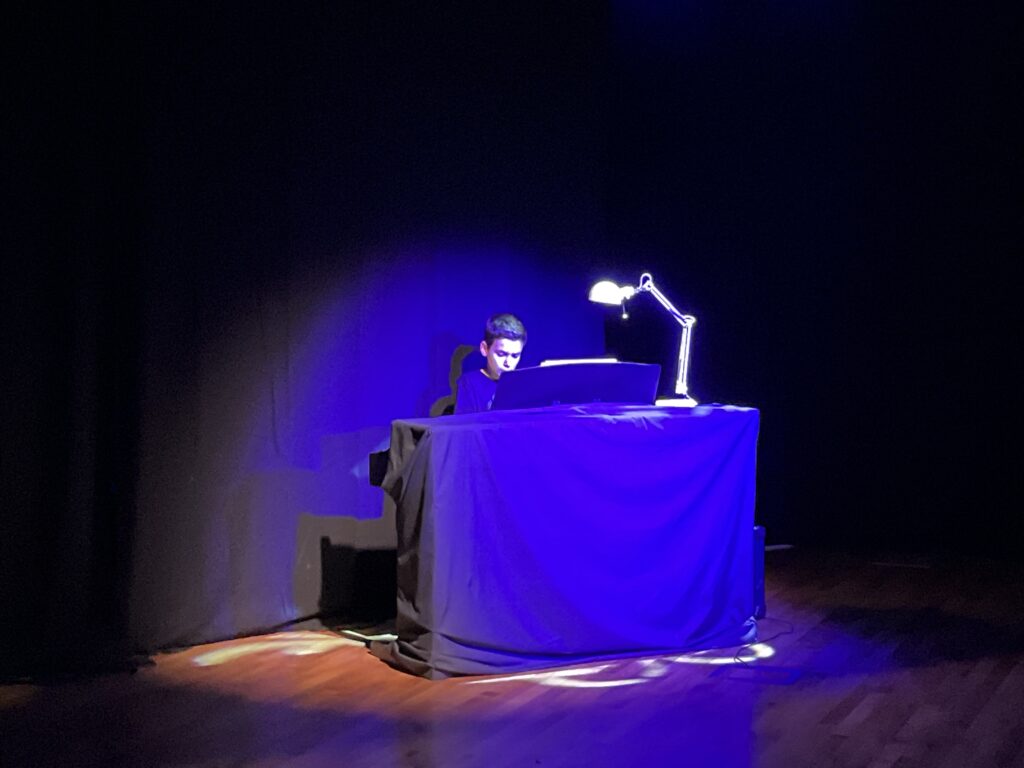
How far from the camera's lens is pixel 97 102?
358 centimetres

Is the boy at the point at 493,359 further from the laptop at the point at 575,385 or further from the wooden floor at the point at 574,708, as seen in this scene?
the wooden floor at the point at 574,708

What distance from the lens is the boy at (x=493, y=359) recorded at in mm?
4164

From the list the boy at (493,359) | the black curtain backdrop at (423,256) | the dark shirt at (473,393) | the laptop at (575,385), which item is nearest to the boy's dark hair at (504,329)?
the boy at (493,359)

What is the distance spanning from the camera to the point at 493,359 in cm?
420

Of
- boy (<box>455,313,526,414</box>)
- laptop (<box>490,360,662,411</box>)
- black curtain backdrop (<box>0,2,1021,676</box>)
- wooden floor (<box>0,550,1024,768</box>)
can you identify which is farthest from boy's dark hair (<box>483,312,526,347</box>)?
wooden floor (<box>0,550,1024,768</box>)

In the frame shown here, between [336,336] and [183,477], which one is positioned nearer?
[183,477]

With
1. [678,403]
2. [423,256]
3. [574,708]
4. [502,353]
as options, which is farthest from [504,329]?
[574,708]

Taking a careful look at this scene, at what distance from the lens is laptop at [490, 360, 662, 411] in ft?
11.4

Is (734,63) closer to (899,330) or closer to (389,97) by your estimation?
(899,330)

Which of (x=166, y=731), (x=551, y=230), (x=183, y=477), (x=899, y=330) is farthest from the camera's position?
(x=899, y=330)

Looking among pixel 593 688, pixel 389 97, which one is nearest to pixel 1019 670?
pixel 593 688

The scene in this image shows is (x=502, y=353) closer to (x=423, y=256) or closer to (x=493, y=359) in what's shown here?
(x=493, y=359)

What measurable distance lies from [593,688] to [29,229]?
2.36 meters

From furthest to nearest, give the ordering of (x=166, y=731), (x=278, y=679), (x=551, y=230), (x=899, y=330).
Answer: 1. (x=899, y=330)
2. (x=551, y=230)
3. (x=278, y=679)
4. (x=166, y=731)
